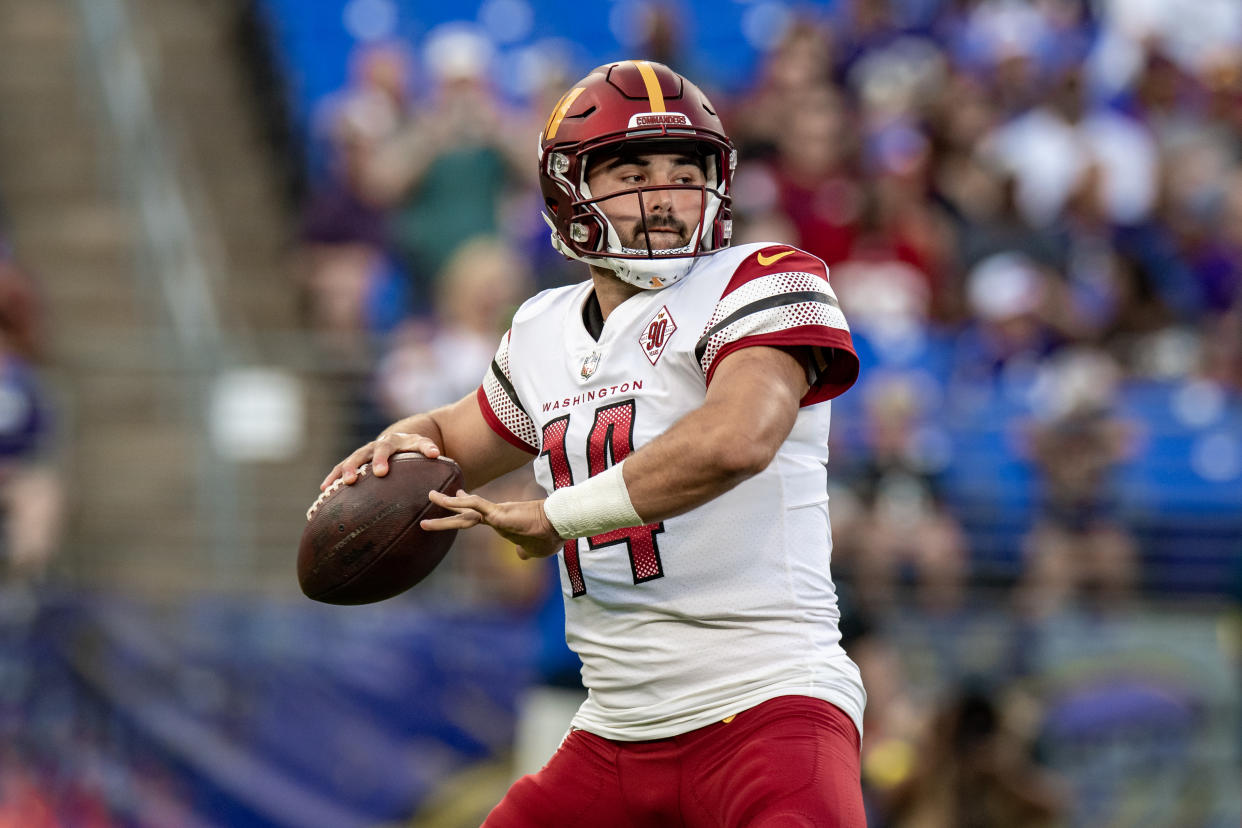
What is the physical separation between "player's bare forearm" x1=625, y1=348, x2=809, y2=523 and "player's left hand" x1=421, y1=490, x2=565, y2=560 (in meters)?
0.19

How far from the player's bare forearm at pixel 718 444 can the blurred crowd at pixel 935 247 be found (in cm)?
338

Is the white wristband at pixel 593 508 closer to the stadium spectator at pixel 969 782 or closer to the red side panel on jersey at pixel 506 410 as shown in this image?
the red side panel on jersey at pixel 506 410

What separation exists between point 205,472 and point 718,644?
19.1 ft

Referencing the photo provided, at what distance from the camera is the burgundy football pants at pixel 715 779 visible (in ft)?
11.0

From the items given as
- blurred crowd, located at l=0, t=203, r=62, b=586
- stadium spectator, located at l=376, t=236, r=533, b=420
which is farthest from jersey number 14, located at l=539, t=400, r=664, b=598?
blurred crowd, located at l=0, t=203, r=62, b=586

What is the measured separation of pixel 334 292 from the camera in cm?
982

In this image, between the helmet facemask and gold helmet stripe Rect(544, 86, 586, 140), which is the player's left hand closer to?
the helmet facemask

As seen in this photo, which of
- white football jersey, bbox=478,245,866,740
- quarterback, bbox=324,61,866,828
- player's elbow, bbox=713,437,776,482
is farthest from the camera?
white football jersey, bbox=478,245,866,740

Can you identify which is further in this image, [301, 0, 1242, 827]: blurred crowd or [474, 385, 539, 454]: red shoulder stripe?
[301, 0, 1242, 827]: blurred crowd

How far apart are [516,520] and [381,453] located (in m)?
0.54

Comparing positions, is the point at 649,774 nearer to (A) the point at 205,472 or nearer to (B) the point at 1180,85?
(A) the point at 205,472

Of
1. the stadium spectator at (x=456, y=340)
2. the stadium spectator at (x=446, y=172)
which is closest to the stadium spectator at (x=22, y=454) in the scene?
the stadium spectator at (x=456, y=340)

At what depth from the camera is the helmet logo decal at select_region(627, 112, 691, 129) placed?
3693 mm

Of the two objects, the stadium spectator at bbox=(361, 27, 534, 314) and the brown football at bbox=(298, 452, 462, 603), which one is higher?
the stadium spectator at bbox=(361, 27, 534, 314)
